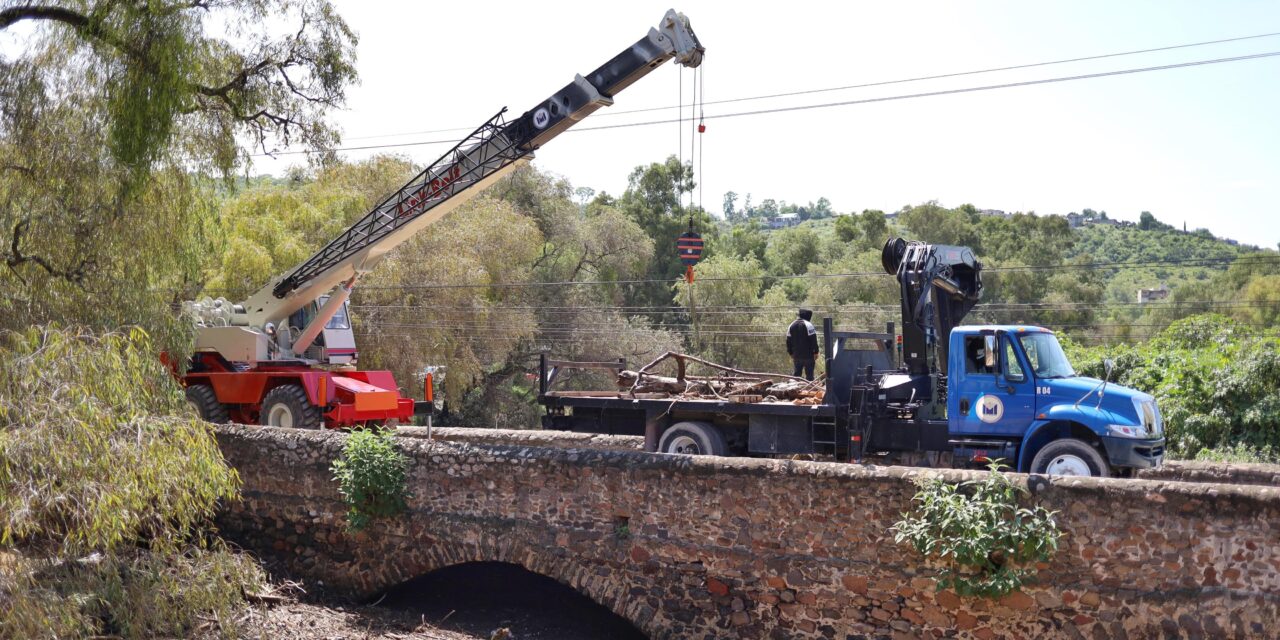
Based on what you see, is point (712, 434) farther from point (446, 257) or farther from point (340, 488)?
point (446, 257)

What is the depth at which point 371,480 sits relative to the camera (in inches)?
480

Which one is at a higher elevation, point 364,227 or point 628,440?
point 364,227

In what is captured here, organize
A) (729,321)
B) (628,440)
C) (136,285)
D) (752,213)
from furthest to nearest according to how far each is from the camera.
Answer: (752,213) < (729,321) < (628,440) < (136,285)

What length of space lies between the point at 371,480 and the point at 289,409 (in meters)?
3.70

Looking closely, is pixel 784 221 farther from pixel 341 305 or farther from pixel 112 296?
pixel 112 296

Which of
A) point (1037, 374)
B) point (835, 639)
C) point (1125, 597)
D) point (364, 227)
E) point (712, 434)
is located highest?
point (364, 227)

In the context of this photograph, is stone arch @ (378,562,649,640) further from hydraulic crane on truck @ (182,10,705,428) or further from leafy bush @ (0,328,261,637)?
hydraulic crane on truck @ (182,10,705,428)

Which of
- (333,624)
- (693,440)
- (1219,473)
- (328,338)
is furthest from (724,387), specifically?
(328,338)

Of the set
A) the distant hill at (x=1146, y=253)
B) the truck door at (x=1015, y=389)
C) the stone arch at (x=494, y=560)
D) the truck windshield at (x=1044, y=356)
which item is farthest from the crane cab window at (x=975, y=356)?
the distant hill at (x=1146, y=253)

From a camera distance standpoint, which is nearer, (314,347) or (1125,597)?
(1125,597)

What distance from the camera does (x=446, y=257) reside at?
88.2 feet

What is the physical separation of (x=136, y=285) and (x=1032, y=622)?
9.01m

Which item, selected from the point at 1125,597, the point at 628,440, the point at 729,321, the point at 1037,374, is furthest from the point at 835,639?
the point at 729,321

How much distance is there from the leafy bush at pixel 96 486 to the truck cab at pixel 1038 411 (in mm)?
7501
